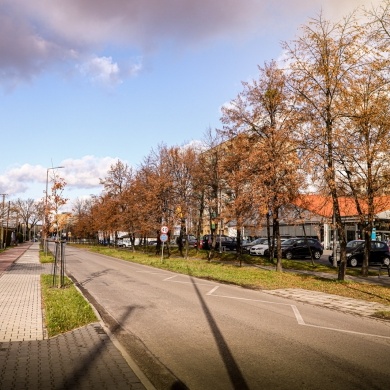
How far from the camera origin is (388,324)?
966cm

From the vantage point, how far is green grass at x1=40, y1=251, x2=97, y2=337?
8.30m

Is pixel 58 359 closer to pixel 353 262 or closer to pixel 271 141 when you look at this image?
pixel 271 141

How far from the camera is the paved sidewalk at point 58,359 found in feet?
16.7

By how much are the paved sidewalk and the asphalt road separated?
43 centimetres

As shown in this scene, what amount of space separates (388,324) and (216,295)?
549 centimetres

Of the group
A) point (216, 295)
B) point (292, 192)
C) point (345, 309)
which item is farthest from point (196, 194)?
point (345, 309)

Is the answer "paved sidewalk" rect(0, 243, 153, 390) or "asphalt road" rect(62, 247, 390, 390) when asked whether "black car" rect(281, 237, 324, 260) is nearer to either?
"asphalt road" rect(62, 247, 390, 390)

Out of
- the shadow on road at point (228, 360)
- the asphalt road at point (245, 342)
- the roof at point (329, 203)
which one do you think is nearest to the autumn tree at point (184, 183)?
the roof at point (329, 203)

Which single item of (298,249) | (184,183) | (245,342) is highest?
(184,183)

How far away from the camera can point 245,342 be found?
7469 mm

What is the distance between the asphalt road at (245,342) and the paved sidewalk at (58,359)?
431 millimetres

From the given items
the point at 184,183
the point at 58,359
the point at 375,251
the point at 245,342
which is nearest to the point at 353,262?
the point at 375,251

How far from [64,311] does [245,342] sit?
180 inches

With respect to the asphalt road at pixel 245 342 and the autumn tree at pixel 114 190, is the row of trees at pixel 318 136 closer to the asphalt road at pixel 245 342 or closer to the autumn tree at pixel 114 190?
the asphalt road at pixel 245 342
